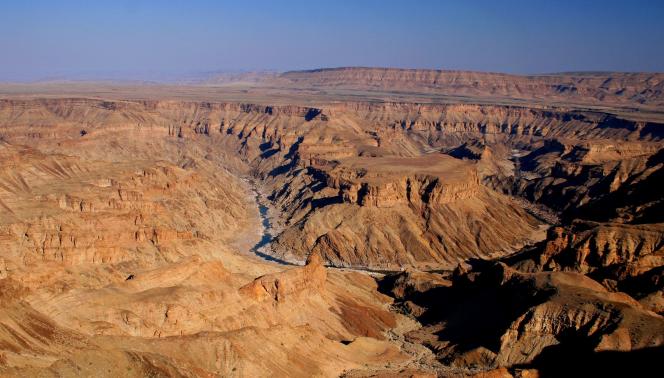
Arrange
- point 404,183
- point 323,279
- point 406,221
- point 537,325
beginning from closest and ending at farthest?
point 537,325, point 323,279, point 406,221, point 404,183

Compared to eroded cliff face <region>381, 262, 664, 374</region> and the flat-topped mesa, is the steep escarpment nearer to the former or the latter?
the flat-topped mesa

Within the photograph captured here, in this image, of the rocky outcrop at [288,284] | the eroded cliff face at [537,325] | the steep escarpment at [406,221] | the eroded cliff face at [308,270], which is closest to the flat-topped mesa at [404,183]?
the steep escarpment at [406,221]

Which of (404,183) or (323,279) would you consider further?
(404,183)

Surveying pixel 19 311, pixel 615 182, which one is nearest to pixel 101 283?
pixel 19 311

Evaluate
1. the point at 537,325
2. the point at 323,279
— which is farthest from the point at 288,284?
the point at 537,325

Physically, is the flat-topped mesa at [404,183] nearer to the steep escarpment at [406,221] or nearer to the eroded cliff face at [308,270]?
the steep escarpment at [406,221]

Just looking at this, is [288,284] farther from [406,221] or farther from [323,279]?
[406,221]

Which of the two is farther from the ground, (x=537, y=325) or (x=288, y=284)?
(x=537, y=325)

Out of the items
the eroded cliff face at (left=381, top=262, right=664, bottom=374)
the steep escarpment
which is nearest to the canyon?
the eroded cliff face at (left=381, top=262, right=664, bottom=374)
